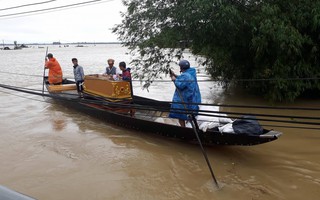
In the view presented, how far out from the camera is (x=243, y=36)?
8.95 meters

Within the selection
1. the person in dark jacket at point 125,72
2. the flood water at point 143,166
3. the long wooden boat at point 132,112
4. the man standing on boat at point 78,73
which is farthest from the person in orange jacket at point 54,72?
the person in dark jacket at point 125,72

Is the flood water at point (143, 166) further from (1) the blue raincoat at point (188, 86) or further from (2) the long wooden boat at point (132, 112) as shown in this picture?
(1) the blue raincoat at point (188, 86)

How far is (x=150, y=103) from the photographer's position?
8.23 m

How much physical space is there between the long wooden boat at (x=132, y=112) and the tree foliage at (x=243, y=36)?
2.38 meters

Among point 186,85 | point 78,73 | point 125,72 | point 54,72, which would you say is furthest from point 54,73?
point 186,85

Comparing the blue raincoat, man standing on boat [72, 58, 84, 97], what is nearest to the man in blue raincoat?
the blue raincoat

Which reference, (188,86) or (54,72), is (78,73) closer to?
(54,72)

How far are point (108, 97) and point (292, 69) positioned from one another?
17.9 feet

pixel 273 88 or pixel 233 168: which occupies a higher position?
pixel 273 88

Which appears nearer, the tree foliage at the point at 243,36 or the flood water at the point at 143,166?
the flood water at the point at 143,166

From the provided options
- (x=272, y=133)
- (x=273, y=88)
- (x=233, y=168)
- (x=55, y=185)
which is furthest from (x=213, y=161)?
(x=273, y=88)

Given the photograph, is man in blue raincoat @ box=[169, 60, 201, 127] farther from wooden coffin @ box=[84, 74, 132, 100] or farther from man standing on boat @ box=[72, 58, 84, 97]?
man standing on boat @ box=[72, 58, 84, 97]

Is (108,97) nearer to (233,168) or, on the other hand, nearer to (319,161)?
(233,168)

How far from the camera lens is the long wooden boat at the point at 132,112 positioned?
518 cm
